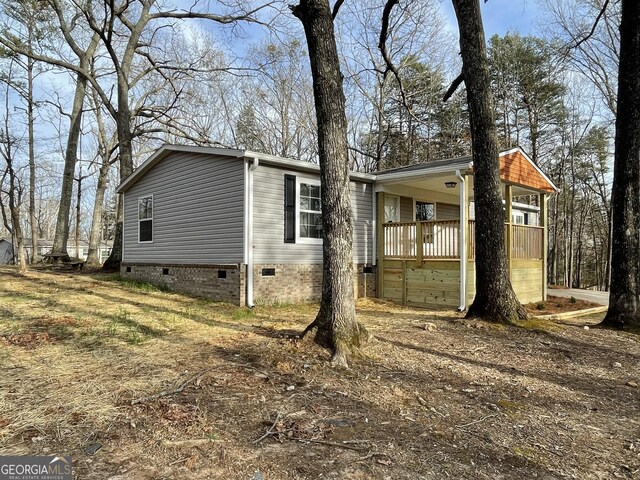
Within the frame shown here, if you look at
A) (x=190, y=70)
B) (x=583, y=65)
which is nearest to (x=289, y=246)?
(x=190, y=70)

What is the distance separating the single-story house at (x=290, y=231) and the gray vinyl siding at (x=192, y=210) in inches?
1.0

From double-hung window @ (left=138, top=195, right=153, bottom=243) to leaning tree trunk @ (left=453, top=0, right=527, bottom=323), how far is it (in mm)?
8566

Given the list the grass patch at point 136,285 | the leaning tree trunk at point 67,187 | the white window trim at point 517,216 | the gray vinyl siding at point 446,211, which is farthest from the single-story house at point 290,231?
the leaning tree trunk at point 67,187

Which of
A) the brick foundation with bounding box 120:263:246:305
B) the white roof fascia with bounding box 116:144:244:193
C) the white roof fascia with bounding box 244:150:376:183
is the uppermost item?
the white roof fascia with bounding box 116:144:244:193

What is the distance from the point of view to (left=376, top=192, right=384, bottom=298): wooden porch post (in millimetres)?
10898

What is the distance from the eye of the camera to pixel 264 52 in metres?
20.1

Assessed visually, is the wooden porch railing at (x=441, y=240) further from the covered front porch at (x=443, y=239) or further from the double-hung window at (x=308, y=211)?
the double-hung window at (x=308, y=211)

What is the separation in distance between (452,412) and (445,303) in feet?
21.1

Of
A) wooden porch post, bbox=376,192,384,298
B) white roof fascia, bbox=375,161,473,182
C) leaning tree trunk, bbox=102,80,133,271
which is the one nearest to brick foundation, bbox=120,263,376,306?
wooden porch post, bbox=376,192,384,298

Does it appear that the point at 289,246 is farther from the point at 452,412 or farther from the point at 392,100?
the point at 392,100

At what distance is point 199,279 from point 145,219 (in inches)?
131

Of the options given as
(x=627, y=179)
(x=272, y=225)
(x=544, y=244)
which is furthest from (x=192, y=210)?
(x=544, y=244)

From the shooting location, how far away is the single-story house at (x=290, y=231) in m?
9.00

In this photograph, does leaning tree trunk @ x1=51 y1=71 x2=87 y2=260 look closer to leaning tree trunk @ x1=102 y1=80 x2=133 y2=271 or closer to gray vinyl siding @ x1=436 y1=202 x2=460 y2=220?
leaning tree trunk @ x1=102 y1=80 x2=133 y2=271
